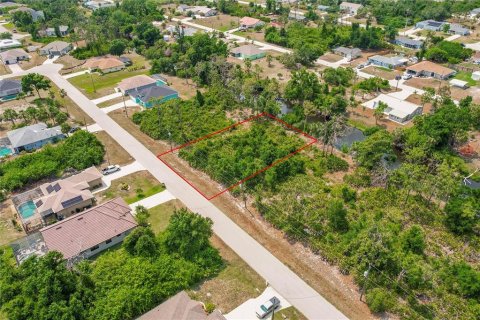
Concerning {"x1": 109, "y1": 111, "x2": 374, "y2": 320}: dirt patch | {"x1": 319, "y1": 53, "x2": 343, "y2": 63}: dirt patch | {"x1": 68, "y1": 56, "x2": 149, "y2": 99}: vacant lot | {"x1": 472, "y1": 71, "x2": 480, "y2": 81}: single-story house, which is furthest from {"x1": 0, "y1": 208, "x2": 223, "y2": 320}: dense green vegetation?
{"x1": 472, "y1": 71, "x2": 480, "y2": 81}: single-story house

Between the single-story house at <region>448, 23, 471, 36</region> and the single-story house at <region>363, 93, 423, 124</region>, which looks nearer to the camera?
the single-story house at <region>363, 93, 423, 124</region>

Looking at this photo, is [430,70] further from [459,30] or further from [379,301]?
[379,301]

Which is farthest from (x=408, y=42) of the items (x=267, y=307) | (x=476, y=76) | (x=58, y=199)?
(x=58, y=199)

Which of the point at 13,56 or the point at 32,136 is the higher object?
the point at 13,56

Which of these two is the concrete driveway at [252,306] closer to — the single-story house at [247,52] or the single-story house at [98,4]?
the single-story house at [247,52]

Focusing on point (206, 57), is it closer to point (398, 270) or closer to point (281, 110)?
point (281, 110)

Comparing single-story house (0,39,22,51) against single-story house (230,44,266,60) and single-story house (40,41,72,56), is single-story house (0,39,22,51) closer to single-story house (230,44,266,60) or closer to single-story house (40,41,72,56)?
single-story house (40,41,72,56)

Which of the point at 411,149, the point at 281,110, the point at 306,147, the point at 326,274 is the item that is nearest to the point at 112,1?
the point at 281,110
